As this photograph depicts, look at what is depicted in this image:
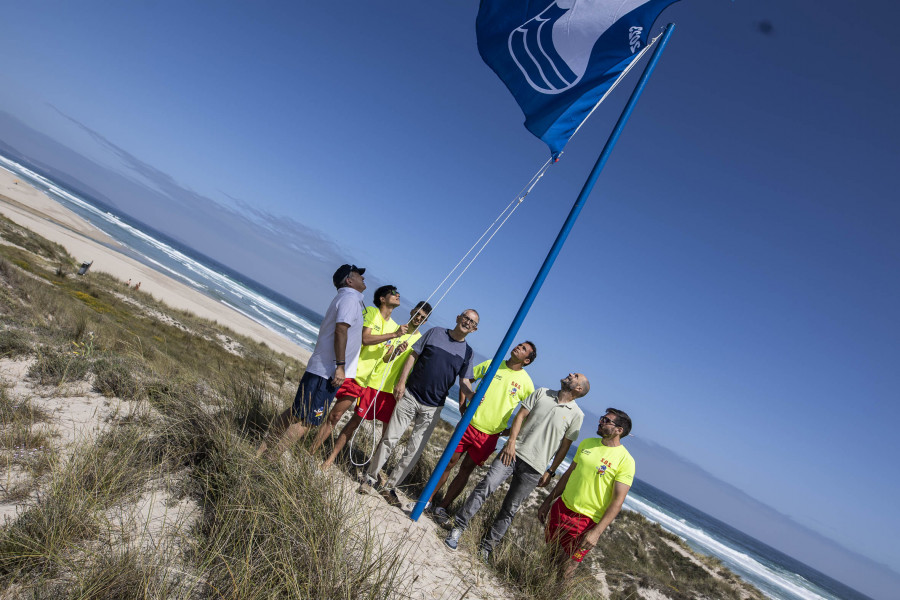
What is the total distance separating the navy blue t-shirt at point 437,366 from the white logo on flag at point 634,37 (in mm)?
2977

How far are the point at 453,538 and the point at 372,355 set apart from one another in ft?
5.84

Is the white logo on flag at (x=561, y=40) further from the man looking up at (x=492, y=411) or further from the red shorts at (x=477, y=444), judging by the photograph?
the red shorts at (x=477, y=444)

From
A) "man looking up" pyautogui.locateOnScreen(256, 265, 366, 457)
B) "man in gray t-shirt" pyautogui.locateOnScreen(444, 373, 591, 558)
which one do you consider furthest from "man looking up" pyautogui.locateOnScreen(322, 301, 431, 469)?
"man in gray t-shirt" pyautogui.locateOnScreen(444, 373, 591, 558)

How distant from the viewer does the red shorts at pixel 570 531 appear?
12.9 ft

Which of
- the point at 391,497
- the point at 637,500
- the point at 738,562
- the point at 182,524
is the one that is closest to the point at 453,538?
the point at 391,497

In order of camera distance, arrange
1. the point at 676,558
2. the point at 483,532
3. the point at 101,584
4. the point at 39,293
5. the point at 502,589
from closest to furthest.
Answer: the point at 101,584, the point at 502,589, the point at 483,532, the point at 39,293, the point at 676,558

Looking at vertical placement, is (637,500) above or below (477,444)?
below

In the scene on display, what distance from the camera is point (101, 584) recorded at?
6.64ft

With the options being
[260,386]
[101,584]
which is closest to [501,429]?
[260,386]

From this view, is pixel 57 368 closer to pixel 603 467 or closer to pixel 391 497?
pixel 391 497

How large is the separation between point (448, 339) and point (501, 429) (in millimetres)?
1060

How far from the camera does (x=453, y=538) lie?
154 inches

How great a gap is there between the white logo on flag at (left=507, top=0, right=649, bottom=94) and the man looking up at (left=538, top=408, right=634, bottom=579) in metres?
3.08

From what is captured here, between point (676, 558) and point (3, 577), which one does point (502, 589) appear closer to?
point (3, 577)
